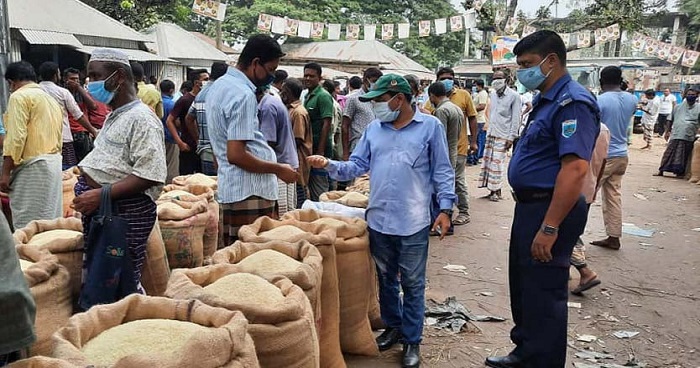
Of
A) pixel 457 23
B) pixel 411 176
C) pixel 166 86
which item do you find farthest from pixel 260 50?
pixel 457 23

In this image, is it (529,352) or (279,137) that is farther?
(279,137)

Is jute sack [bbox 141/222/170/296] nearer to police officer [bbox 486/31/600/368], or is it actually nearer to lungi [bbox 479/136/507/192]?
police officer [bbox 486/31/600/368]

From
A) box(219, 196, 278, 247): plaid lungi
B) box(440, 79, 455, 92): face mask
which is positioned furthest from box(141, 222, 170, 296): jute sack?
box(440, 79, 455, 92): face mask

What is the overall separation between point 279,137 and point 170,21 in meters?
17.2

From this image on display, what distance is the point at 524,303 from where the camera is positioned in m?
3.09

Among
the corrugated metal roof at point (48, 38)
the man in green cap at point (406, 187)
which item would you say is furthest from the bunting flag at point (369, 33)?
the man in green cap at point (406, 187)

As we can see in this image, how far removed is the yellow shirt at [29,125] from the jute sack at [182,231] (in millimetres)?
988

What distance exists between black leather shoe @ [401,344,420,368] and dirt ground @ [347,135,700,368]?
117 millimetres

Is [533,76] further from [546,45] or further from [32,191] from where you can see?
[32,191]

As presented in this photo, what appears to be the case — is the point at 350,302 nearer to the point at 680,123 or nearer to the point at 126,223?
the point at 126,223

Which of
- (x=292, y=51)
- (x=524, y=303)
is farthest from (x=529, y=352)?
(x=292, y=51)

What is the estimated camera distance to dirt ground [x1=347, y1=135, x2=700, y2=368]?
3.78 meters

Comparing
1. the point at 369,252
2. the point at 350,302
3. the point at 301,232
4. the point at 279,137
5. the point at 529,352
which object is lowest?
the point at 529,352

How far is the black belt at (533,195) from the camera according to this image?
2928mm
